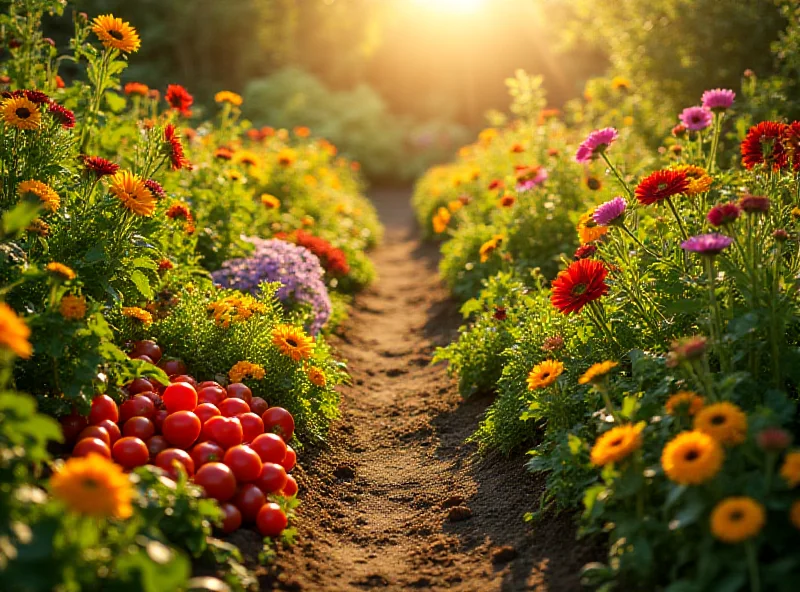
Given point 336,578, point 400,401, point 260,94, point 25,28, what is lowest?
point 336,578

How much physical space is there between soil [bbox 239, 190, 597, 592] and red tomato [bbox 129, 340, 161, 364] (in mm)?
919

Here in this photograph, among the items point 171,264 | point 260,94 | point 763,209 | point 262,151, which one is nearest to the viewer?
point 763,209

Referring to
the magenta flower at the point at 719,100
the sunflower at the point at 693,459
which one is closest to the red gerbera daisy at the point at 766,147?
the magenta flower at the point at 719,100

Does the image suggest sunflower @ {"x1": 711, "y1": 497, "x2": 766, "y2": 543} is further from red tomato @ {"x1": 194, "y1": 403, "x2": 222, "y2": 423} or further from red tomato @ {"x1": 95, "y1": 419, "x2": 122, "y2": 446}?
red tomato @ {"x1": 95, "y1": 419, "x2": 122, "y2": 446}

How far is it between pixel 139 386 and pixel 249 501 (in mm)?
892

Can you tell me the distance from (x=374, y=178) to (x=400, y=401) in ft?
44.7

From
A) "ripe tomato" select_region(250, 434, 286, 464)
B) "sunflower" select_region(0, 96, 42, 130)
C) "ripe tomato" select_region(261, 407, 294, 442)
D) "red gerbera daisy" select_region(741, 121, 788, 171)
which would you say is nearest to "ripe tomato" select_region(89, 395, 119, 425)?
"ripe tomato" select_region(250, 434, 286, 464)

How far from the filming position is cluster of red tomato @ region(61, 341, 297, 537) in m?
2.87

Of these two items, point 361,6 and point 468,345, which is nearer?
point 468,345

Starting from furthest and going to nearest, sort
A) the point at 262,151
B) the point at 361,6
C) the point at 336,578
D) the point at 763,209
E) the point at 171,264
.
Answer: the point at 361,6
the point at 262,151
the point at 171,264
the point at 336,578
the point at 763,209

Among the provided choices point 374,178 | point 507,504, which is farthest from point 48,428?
point 374,178

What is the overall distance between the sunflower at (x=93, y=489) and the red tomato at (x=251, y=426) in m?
1.37

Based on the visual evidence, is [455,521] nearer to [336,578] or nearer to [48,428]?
[336,578]

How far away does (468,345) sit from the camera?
4.80 metres
